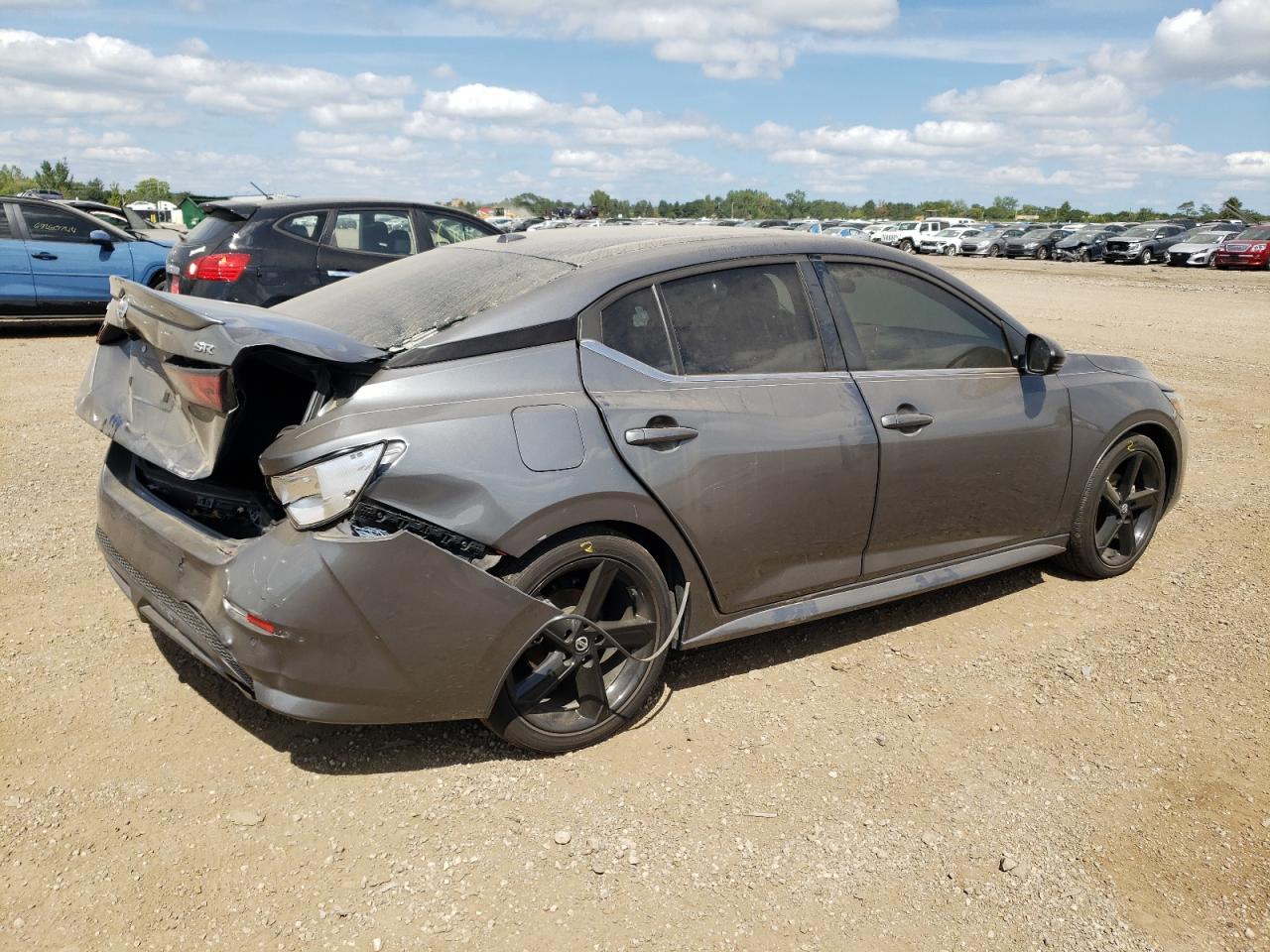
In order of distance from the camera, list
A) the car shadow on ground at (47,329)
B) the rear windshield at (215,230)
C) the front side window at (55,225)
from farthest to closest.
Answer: the car shadow on ground at (47,329) < the front side window at (55,225) < the rear windshield at (215,230)

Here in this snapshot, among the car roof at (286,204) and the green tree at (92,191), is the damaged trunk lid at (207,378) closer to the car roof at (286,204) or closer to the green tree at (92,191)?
the car roof at (286,204)

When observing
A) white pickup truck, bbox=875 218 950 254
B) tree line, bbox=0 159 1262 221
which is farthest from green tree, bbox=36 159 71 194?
white pickup truck, bbox=875 218 950 254

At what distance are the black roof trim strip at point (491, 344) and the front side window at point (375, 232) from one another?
673 centimetres

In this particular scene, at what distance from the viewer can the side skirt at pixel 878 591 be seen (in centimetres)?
373

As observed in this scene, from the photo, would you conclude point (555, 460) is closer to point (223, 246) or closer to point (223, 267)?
point (223, 267)

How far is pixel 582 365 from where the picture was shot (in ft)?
10.9

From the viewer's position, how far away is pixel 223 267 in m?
9.11

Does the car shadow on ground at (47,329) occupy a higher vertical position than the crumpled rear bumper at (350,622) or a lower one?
lower

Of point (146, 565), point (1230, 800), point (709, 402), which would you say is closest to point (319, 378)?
point (146, 565)

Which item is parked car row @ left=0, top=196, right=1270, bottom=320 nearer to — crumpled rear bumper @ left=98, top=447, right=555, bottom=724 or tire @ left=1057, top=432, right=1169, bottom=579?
tire @ left=1057, top=432, right=1169, bottom=579

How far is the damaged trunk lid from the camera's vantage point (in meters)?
2.99

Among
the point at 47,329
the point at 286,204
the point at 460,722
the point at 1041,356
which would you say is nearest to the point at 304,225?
the point at 286,204

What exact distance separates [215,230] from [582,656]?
7.68 meters

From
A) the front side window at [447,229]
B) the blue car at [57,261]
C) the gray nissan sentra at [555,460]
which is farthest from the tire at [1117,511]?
the blue car at [57,261]
